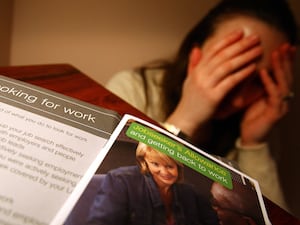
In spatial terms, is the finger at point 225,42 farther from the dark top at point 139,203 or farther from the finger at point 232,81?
the dark top at point 139,203

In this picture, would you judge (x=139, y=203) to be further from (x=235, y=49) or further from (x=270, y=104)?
(x=270, y=104)

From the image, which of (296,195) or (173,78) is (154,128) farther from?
(296,195)

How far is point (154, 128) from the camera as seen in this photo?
31cm

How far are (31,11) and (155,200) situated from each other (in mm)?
804

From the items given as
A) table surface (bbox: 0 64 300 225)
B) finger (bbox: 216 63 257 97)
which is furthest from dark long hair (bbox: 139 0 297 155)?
table surface (bbox: 0 64 300 225)

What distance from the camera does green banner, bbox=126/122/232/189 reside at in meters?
0.29

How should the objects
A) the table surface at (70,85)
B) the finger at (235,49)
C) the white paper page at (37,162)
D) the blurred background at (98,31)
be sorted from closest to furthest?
the white paper page at (37,162)
the table surface at (70,85)
the finger at (235,49)
the blurred background at (98,31)

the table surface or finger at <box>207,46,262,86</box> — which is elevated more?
finger at <box>207,46,262,86</box>

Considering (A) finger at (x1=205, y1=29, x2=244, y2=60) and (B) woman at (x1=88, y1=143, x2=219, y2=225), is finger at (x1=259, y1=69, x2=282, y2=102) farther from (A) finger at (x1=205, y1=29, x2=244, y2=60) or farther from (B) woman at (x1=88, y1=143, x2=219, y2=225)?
(B) woman at (x1=88, y1=143, x2=219, y2=225)

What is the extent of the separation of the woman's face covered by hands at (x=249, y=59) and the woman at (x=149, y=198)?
0.36 metres

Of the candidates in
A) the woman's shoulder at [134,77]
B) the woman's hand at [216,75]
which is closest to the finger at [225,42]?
the woman's hand at [216,75]

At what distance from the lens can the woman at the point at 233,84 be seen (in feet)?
1.96

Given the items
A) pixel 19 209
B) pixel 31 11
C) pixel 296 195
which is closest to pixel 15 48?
pixel 31 11

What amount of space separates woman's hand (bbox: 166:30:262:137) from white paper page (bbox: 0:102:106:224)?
35 centimetres
